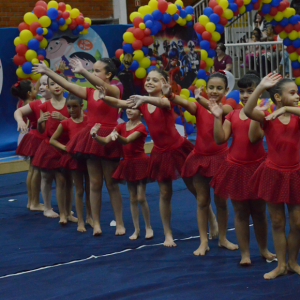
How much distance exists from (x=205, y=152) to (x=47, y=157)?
68.7 inches

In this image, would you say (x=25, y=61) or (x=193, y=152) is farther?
(x=25, y=61)

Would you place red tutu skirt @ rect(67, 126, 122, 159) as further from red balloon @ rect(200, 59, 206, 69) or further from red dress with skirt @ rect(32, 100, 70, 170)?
red balloon @ rect(200, 59, 206, 69)

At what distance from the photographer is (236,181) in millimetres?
3020

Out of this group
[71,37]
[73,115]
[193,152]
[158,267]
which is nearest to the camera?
[158,267]

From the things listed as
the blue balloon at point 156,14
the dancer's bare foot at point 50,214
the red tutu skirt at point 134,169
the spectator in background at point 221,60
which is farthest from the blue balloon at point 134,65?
the red tutu skirt at point 134,169

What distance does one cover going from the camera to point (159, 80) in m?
3.54

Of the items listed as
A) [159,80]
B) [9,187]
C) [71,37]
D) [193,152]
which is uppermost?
[71,37]

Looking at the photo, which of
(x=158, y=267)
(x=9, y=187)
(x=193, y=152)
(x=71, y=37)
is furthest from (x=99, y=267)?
(x=71, y=37)

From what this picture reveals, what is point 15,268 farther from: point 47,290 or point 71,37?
point 71,37

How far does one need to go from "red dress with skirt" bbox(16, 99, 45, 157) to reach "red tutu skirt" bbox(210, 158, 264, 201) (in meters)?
2.24

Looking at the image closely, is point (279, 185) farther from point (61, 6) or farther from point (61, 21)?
point (61, 6)

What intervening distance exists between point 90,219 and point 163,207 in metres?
0.97

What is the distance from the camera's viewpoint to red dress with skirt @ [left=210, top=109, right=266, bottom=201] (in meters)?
3.00

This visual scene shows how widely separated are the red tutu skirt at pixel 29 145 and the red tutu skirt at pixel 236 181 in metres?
2.25
